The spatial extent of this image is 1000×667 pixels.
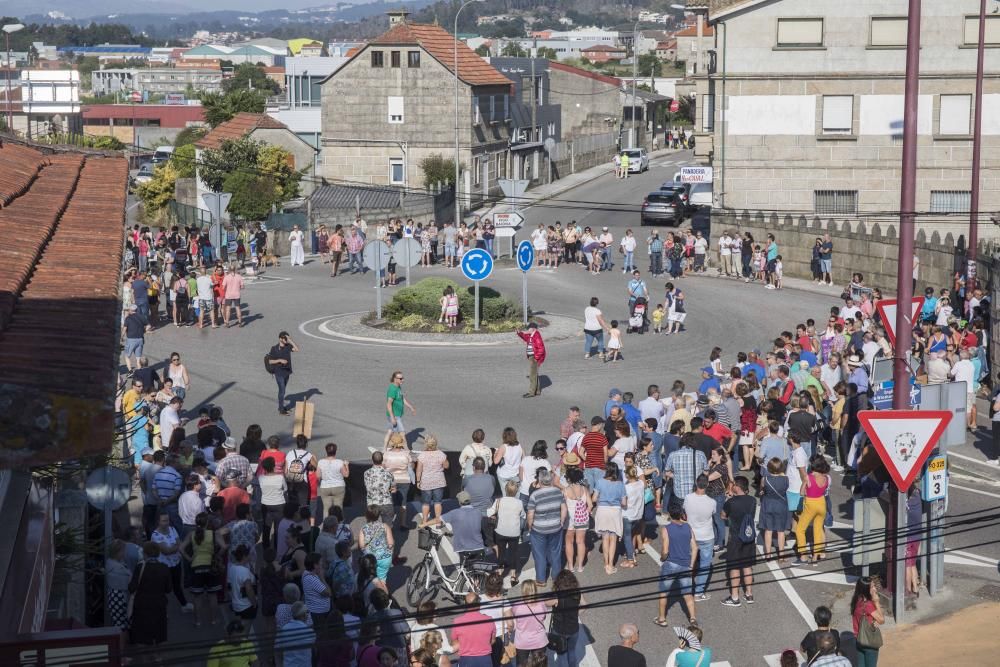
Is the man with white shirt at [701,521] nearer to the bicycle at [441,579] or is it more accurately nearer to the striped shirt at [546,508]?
the striped shirt at [546,508]

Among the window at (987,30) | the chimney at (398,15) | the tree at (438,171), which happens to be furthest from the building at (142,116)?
the window at (987,30)

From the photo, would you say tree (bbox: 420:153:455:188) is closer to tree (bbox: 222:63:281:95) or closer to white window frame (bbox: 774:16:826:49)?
white window frame (bbox: 774:16:826:49)

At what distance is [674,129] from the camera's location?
326 feet

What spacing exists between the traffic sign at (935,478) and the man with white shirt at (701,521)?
7.35 ft

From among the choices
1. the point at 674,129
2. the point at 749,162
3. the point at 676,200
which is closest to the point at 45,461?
the point at 749,162

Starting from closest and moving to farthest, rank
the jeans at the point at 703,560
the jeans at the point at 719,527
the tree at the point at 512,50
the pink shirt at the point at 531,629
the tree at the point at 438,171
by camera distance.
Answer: the pink shirt at the point at 531,629, the jeans at the point at 703,560, the jeans at the point at 719,527, the tree at the point at 438,171, the tree at the point at 512,50

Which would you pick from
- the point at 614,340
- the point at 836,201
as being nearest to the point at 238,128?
the point at 836,201

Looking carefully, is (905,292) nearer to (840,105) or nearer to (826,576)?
(826,576)

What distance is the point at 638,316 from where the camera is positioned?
1181 inches

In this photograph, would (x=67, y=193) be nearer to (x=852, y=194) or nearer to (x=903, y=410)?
(x=903, y=410)

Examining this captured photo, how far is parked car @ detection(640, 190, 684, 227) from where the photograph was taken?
50.3 m

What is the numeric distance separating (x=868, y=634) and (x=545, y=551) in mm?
3824

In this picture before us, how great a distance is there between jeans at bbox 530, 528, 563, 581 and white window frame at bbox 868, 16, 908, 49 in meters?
31.5

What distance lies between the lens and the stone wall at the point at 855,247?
1277 inches
